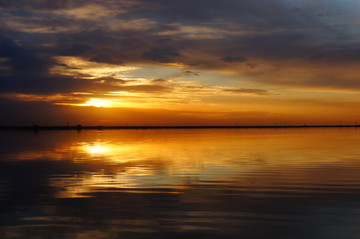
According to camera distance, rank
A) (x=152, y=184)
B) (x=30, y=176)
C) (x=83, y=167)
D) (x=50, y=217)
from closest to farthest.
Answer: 1. (x=50, y=217)
2. (x=152, y=184)
3. (x=30, y=176)
4. (x=83, y=167)

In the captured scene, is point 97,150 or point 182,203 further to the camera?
point 97,150

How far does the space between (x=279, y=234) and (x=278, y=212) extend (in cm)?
234

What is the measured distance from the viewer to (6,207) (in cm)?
1277

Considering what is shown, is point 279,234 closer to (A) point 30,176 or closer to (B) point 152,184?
(B) point 152,184

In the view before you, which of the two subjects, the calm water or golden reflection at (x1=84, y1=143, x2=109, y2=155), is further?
golden reflection at (x1=84, y1=143, x2=109, y2=155)

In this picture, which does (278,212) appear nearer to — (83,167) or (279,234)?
(279,234)

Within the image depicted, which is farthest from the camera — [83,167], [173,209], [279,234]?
[83,167]

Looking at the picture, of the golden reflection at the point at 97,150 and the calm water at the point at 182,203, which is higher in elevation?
the golden reflection at the point at 97,150

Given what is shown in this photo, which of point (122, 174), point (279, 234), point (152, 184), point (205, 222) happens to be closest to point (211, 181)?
point (152, 184)

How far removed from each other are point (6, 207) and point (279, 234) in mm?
9375

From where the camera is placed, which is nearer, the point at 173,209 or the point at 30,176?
the point at 173,209

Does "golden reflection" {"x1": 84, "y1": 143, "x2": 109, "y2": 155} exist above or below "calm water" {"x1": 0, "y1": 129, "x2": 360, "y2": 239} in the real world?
above

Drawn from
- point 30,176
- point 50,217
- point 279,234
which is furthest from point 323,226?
→ point 30,176

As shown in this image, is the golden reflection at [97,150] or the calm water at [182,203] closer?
the calm water at [182,203]
